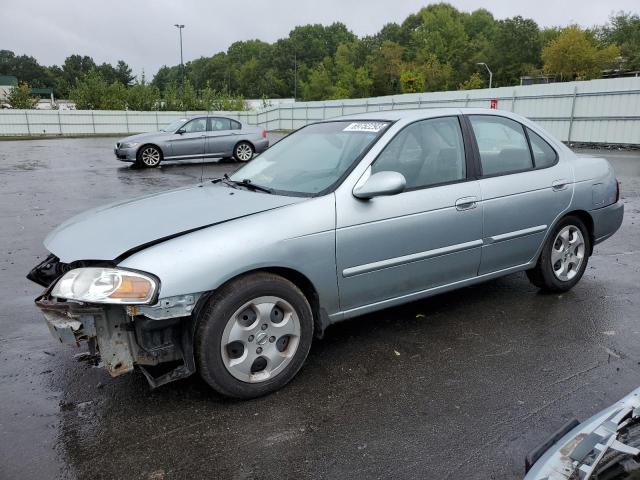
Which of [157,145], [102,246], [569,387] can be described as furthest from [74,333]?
[157,145]

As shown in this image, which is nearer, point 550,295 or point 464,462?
point 464,462

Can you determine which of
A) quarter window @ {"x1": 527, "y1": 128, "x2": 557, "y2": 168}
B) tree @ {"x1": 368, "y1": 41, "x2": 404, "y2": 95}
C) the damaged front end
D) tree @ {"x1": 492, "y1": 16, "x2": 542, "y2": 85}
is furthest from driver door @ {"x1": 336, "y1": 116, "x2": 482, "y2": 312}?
tree @ {"x1": 368, "y1": 41, "x2": 404, "y2": 95}

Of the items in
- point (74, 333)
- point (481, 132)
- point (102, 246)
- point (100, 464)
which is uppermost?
point (481, 132)

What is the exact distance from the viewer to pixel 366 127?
3.97 meters

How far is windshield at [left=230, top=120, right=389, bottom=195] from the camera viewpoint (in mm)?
3660

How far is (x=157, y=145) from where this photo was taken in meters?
16.1

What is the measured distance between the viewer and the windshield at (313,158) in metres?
3.66

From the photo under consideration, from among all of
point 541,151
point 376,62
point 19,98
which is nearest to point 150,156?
point 541,151

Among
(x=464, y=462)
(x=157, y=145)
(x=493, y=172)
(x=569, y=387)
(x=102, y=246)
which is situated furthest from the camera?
(x=157, y=145)

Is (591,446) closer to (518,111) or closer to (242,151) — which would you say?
(242,151)

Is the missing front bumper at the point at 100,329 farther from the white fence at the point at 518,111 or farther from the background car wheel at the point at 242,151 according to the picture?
the background car wheel at the point at 242,151

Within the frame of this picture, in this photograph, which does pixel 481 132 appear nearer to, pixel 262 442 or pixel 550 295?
pixel 550 295

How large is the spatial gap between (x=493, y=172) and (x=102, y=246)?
288cm

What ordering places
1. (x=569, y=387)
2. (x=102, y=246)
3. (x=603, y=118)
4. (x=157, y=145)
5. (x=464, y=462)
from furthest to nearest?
(x=603, y=118), (x=157, y=145), (x=569, y=387), (x=102, y=246), (x=464, y=462)
